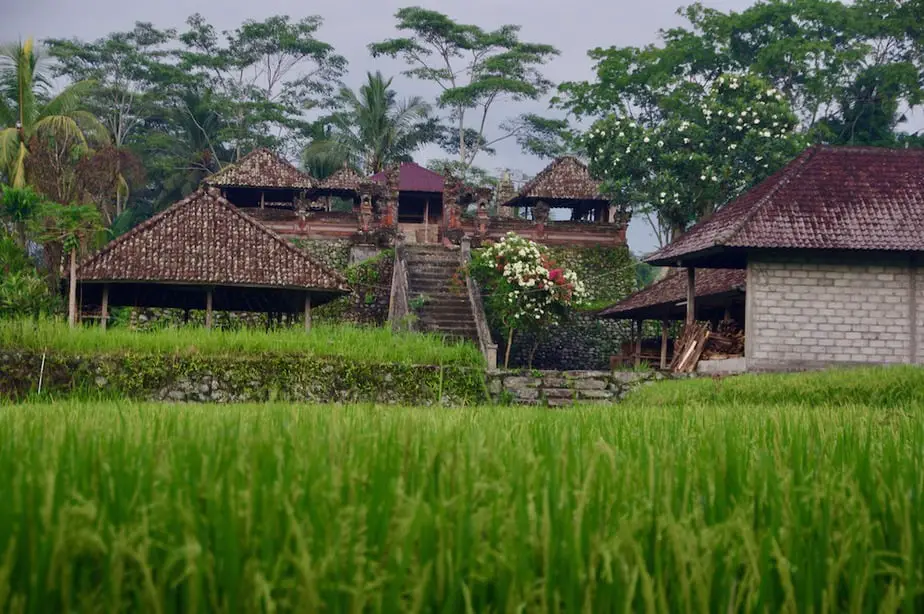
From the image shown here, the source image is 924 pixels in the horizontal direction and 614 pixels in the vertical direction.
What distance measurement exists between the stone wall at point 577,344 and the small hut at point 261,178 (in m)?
9.04

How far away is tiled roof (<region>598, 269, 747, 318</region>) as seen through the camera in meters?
18.3

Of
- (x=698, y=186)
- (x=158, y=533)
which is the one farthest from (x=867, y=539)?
(x=698, y=186)

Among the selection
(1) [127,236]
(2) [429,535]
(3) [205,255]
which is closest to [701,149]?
(3) [205,255]

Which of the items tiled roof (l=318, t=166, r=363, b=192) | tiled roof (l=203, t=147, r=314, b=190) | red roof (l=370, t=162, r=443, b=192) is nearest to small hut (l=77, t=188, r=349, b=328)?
tiled roof (l=203, t=147, r=314, b=190)

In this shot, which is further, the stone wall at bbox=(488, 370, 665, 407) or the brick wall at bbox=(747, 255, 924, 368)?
the brick wall at bbox=(747, 255, 924, 368)

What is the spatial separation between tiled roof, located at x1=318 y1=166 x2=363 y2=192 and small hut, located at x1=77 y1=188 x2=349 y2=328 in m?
13.8

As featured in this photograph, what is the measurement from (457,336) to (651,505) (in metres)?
17.7

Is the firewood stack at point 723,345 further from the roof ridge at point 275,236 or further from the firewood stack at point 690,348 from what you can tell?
the roof ridge at point 275,236

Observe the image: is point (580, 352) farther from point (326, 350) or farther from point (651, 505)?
point (651, 505)

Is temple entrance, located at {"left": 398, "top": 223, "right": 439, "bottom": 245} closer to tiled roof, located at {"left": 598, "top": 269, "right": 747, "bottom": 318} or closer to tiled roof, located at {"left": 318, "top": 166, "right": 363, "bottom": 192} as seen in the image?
tiled roof, located at {"left": 318, "top": 166, "right": 363, "bottom": 192}

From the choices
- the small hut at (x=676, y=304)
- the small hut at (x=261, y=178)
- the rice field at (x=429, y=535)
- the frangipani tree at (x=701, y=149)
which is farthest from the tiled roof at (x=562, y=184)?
the rice field at (x=429, y=535)

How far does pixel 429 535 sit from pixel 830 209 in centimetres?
1469

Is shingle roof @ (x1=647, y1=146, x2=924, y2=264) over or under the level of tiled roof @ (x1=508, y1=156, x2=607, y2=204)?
under

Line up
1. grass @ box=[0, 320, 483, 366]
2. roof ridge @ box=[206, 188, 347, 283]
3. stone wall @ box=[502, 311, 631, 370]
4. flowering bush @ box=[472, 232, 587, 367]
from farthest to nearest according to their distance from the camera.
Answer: stone wall @ box=[502, 311, 631, 370]
flowering bush @ box=[472, 232, 587, 367]
roof ridge @ box=[206, 188, 347, 283]
grass @ box=[0, 320, 483, 366]
